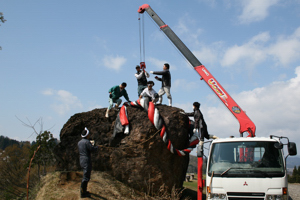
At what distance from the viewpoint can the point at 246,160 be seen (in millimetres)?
6668

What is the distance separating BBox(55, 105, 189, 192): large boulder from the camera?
914cm

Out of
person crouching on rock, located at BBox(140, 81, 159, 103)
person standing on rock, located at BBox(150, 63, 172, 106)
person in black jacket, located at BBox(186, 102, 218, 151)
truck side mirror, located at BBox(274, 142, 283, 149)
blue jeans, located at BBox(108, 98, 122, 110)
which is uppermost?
person standing on rock, located at BBox(150, 63, 172, 106)

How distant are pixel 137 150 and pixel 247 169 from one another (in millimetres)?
3934

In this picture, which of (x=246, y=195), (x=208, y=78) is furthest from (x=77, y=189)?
(x=208, y=78)

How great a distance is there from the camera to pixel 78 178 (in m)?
8.93

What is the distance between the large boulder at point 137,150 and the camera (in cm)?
914

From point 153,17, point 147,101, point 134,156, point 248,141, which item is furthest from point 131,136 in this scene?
point 153,17

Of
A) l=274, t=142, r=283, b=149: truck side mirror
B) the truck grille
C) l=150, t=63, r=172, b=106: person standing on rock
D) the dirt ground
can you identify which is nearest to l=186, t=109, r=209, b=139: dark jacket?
l=150, t=63, r=172, b=106: person standing on rock

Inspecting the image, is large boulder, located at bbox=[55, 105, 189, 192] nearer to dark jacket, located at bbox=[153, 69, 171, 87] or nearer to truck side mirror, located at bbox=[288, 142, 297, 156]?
dark jacket, located at bbox=[153, 69, 171, 87]

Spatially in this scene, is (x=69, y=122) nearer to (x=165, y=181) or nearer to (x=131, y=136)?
(x=131, y=136)

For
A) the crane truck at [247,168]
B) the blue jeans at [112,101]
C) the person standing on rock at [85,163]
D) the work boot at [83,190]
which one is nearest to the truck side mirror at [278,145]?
the crane truck at [247,168]

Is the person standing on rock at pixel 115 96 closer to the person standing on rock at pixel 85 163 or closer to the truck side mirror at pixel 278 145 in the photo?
the person standing on rock at pixel 85 163

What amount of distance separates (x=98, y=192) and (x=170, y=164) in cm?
267

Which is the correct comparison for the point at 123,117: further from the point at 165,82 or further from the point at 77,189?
the point at 77,189
